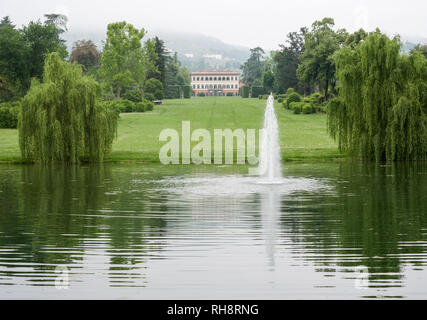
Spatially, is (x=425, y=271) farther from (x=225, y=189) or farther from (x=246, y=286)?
(x=225, y=189)

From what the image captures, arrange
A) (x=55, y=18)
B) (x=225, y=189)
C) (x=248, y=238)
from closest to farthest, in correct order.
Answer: (x=248, y=238) < (x=225, y=189) < (x=55, y=18)

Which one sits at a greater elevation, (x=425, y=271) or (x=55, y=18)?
(x=55, y=18)

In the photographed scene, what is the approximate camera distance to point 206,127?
192ft

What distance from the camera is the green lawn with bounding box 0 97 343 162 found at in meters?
35.3

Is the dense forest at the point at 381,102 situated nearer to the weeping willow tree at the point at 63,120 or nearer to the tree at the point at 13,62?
the weeping willow tree at the point at 63,120

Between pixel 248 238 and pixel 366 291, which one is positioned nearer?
pixel 366 291

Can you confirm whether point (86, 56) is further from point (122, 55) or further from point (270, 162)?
point (270, 162)

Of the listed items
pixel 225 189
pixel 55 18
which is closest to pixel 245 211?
pixel 225 189

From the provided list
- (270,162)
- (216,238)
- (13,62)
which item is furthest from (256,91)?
(216,238)

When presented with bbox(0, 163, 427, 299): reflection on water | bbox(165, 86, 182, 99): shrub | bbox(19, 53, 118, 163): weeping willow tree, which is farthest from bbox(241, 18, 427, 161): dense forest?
bbox(165, 86, 182, 99): shrub

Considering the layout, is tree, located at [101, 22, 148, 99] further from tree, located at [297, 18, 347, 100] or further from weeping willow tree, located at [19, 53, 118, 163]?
weeping willow tree, located at [19, 53, 118, 163]

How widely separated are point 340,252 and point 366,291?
8.24 ft

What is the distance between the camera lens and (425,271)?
33.0 ft

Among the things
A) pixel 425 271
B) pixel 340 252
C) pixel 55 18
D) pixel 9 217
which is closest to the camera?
pixel 425 271
